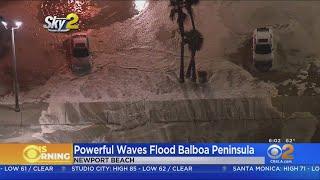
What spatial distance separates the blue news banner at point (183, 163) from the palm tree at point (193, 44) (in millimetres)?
435

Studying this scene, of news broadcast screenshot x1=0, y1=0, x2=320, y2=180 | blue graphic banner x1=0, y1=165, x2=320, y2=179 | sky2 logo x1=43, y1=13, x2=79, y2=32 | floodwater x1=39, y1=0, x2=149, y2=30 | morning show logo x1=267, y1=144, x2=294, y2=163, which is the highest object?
floodwater x1=39, y1=0, x2=149, y2=30

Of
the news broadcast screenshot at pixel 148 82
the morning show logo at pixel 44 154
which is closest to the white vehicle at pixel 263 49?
the news broadcast screenshot at pixel 148 82

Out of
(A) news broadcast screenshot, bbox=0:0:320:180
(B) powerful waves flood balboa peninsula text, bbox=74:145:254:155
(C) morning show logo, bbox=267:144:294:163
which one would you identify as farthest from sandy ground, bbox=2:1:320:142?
(C) morning show logo, bbox=267:144:294:163

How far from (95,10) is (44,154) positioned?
3.04 feet

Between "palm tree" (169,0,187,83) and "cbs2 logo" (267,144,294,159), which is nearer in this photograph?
"cbs2 logo" (267,144,294,159)

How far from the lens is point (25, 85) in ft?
7.21

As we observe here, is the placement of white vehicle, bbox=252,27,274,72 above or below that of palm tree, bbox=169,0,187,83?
below

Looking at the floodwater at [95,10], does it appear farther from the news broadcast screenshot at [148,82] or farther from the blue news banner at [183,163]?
the blue news banner at [183,163]

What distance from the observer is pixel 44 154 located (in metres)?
2.06

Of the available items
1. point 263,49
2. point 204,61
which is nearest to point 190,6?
point 204,61

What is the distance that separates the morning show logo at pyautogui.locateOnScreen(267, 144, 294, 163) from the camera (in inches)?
79.9

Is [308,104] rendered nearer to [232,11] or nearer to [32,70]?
[232,11]

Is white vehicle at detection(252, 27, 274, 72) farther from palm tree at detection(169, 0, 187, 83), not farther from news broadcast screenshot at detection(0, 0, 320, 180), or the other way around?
palm tree at detection(169, 0, 187, 83)

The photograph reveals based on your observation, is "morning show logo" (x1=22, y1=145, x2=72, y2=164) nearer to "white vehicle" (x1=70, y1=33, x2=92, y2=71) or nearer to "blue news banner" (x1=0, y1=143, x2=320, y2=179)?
"blue news banner" (x1=0, y1=143, x2=320, y2=179)
